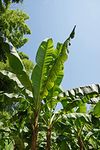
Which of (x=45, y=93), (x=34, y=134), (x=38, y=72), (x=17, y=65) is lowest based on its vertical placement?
(x=34, y=134)

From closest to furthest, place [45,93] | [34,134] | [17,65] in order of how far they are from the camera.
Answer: [34,134] → [17,65] → [45,93]

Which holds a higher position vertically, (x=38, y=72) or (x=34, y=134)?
(x=38, y=72)

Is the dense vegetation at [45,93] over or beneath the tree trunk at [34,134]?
over

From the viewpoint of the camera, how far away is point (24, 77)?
285 inches

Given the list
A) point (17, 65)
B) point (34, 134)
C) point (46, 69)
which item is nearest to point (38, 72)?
point (46, 69)

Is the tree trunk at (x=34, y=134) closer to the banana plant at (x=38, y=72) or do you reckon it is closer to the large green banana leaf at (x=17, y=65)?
the banana plant at (x=38, y=72)

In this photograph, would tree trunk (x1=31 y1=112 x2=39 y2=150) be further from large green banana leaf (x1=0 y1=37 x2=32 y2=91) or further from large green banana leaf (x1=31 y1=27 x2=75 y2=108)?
large green banana leaf (x1=0 y1=37 x2=32 y2=91)

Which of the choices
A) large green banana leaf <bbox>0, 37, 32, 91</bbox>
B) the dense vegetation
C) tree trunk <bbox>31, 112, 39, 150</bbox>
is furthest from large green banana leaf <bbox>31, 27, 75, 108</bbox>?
tree trunk <bbox>31, 112, 39, 150</bbox>

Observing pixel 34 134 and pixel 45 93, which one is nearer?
pixel 34 134

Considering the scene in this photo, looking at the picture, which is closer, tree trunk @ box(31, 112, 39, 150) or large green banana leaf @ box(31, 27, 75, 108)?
tree trunk @ box(31, 112, 39, 150)

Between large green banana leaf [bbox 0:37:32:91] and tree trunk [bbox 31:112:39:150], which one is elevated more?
large green banana leaf [bbox 0:37:32:91]

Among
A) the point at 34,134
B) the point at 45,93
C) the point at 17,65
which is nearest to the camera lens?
the point at 34,134

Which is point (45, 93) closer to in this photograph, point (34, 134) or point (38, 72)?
point (38, 72)

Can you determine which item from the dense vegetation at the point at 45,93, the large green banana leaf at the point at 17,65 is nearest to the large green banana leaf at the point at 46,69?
the dense vegetation at the point at 45,93
